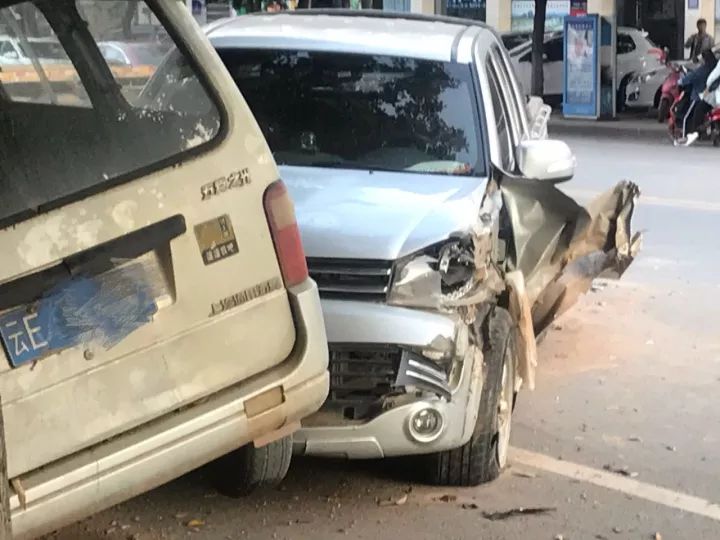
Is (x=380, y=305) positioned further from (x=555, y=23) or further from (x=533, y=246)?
(x=555, y=23)

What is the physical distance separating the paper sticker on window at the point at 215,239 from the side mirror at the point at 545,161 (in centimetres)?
258

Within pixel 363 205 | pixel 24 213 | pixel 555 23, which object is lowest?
pixel 555 23

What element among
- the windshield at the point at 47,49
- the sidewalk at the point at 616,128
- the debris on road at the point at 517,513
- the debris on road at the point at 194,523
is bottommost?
the sidewalk at the point at 616,128

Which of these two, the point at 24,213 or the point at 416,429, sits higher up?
the point at 24,213

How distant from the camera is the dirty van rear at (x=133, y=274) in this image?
3436 millimetres

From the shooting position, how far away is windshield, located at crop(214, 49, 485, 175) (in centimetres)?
601

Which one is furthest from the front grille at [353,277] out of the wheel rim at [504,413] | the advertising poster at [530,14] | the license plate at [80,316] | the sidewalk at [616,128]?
the advertising poster at [530,14]

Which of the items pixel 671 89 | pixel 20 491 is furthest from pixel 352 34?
pixel 671 89

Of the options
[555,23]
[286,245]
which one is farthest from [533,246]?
[555,23]

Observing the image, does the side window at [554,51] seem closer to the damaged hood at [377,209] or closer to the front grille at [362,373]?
the damaged hood at [377,209]

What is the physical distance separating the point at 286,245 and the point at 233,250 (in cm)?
20

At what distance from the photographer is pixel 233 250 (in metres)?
3.76

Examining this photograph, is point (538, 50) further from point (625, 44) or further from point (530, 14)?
point (530, 14)

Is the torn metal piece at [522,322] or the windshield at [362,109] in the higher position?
the windshield at [362,109]
